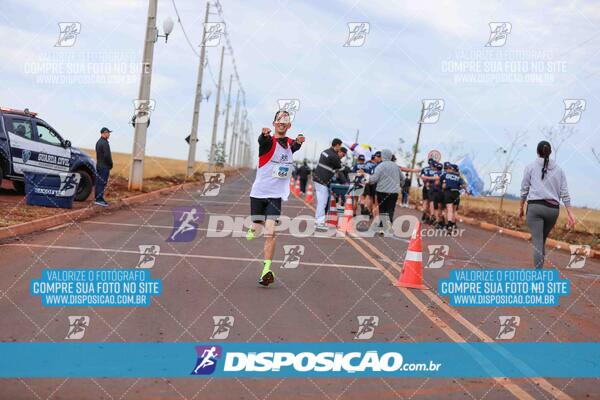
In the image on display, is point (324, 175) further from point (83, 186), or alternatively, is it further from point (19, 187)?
point (19, 187)

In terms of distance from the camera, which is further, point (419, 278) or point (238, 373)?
point (419, 278)

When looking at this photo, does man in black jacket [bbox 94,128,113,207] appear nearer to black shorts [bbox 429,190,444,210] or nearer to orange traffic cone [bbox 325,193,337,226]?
orange traffic cone [bbox 325,193,337,226]

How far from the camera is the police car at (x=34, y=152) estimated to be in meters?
19.8

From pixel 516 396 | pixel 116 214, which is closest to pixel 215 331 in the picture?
pixel 516 396

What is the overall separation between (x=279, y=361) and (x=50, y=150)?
16078mm

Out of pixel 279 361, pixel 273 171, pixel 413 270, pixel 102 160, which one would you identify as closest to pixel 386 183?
pixel 102 160

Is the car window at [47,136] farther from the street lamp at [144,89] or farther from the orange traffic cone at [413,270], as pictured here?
the orange traffic cone at [413,270]

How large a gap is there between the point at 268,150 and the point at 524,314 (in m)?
3.54

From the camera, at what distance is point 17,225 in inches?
528

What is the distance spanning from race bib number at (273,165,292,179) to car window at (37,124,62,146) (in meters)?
12.4

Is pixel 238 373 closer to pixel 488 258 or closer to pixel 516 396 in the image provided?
pixel 516 396

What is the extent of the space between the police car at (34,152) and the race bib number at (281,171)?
11.1 metres

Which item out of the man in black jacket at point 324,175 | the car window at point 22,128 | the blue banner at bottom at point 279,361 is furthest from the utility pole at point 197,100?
the blue banner at bottom at point 279,361

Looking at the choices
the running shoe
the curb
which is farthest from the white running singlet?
the curb
